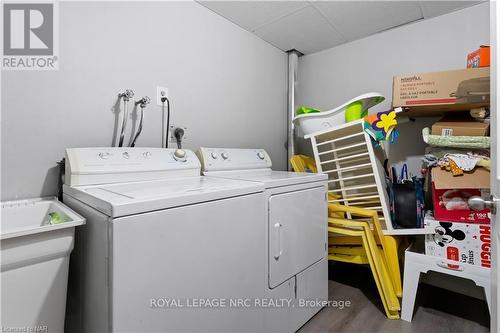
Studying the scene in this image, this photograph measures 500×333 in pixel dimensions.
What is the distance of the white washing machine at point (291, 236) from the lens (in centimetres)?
131

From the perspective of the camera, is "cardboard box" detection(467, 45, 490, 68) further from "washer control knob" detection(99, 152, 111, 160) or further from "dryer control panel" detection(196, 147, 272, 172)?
"washer control knob" detection(99, 152, 111, 160)

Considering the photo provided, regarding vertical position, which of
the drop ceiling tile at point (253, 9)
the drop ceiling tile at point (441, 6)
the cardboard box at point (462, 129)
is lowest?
the cardboard box at point (462, 129)

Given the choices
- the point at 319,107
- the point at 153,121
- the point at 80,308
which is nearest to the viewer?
the point at 80,308

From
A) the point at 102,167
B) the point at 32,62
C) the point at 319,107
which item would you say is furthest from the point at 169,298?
the point at 319,107

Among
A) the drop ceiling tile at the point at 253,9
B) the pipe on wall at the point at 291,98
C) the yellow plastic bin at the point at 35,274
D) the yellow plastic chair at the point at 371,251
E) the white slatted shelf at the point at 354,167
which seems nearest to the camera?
the yellow plastic bin at the point at 35,274

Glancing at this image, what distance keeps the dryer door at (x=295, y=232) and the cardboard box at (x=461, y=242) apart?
63cm

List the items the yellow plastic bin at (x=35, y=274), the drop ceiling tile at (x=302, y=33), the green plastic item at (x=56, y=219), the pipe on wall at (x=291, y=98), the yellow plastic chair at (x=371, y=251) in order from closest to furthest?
the yellow plastic bin at (x=35, y=274), the green plastic item at (x=56, y=219), the yellow plastic chair at (x=371, y=251), the drop ceiling tile at (x=302, y=33), the pipe on wall at (x=291, y=98)

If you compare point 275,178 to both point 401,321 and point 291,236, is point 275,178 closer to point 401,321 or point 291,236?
point 291,236

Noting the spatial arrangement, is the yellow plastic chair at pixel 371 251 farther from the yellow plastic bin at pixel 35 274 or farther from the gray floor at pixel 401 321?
the yellow plastic bin at pixel 35 274

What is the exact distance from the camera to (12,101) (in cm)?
119

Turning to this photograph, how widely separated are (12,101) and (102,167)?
1.59ft

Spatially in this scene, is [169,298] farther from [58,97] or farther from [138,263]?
[58,97]

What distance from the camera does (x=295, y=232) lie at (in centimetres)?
144

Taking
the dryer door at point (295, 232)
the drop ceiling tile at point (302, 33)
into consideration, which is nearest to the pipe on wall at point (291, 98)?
the drop ceiling tile at point (302, 33)
